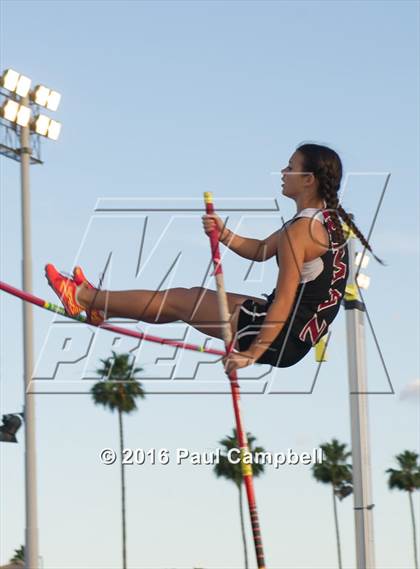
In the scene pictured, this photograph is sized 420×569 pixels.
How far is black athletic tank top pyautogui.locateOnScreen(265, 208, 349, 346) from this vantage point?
595 centimetres

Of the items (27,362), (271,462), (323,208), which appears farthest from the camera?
(27,362)

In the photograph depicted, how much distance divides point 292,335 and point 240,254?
1.98 feet

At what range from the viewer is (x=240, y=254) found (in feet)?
21.3

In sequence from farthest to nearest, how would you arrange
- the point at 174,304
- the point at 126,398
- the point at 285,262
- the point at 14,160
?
the point at 126,398
the point at 14,160
the point at 174,304
the point at 285,262

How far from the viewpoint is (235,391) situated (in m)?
5.80

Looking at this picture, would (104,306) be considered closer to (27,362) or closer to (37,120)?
(27,362)

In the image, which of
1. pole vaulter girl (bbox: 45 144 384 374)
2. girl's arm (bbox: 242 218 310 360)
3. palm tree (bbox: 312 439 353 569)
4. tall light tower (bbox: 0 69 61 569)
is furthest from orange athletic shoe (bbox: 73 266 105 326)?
palm tree (bbox: 312 439 353 569)

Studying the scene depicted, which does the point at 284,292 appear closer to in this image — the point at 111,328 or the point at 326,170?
the point at 326,170

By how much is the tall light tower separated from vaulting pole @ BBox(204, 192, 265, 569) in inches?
336

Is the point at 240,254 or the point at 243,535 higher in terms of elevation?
the point at 243,535

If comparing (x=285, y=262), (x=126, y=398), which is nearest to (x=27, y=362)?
(x=285, y=262)

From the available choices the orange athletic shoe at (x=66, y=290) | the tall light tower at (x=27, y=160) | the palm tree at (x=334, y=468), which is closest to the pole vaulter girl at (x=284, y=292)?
the orange athletic shoe at (x=66, y=290)

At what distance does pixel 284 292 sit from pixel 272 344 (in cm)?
67

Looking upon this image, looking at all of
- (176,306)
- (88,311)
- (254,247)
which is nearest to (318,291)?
(254,247)
